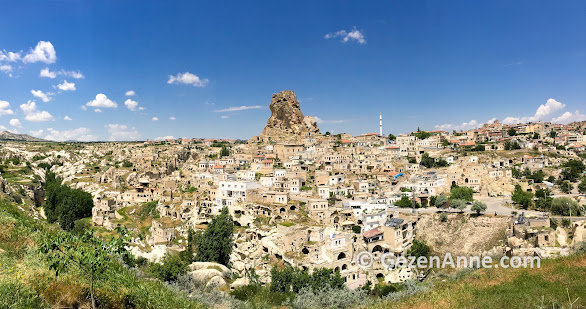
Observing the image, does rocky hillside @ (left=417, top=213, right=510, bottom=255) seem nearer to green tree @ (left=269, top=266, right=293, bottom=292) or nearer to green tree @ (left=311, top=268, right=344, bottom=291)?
green tree @ (left=311, top=268, right=344, bottom=291)

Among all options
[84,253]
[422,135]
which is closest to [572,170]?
[422,135]

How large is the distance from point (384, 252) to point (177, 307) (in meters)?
22.5

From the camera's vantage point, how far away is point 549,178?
1679 inches

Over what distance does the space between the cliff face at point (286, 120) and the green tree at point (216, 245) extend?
5117cm

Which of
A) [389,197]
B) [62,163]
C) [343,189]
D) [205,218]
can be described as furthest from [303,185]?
[62,163]

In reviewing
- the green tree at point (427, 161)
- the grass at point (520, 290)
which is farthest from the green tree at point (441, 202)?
the grass at point (520, 290)

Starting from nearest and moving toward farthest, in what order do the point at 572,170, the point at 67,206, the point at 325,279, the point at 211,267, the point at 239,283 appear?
the point at 325,279, the point at 239,283, the point at 211,267, the point at 67,206, the point at 572,170

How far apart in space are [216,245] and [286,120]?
5710cm

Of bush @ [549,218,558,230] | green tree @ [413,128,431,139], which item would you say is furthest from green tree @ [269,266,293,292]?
green tree @ [413,128,431,139]

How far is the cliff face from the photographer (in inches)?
3059

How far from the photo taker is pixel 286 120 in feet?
261

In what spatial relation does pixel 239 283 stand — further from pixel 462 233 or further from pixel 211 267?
pixel 462 233

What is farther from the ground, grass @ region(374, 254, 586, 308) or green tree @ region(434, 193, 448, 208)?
grass @ region(374, 254, 586, 308)

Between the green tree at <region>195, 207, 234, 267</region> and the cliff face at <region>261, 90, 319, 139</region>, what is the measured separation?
51.2 m
